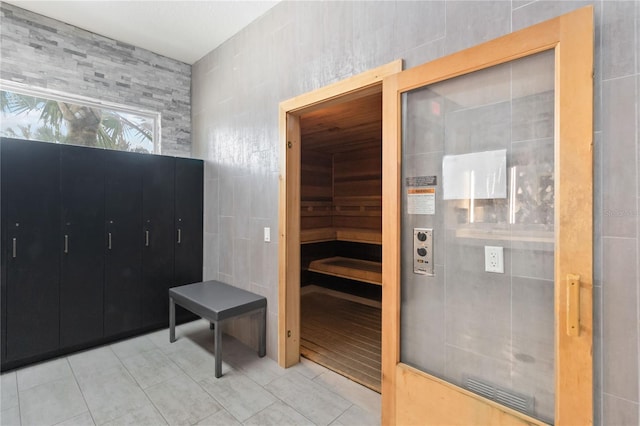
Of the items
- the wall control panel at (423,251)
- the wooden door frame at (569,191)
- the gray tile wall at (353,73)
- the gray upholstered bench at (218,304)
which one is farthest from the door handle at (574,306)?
the gray upholstered bench at (218,304)

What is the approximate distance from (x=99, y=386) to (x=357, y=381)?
195 centimetres

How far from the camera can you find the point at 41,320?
2.60m

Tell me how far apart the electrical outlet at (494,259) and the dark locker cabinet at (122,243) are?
10.3ft

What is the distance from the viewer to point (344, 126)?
3.72m

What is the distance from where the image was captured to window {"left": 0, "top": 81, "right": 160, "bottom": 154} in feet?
9.39

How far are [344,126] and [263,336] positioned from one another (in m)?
2.54

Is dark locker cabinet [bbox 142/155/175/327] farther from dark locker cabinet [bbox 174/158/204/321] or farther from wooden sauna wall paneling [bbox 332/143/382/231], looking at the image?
wooden sauna wall paneling [bbox 332/143/382/231]

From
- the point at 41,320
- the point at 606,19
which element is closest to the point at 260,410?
the point at 41,320

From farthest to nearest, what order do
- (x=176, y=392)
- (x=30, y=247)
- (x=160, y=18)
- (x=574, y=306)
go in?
(x=160, y=18), (x=30, y=247), (x=176, y=392), (x=574, y=306)

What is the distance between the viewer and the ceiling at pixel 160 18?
274 cm

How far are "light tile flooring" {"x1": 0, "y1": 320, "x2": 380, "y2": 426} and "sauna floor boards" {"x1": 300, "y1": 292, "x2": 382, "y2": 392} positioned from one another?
0.12m

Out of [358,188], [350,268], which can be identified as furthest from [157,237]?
[358,188]

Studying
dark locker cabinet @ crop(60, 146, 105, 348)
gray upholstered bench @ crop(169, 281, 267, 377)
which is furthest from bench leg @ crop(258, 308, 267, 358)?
dark locker cabinet @ crop(60, 146, 105, 348)

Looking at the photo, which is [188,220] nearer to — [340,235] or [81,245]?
[81,245]
